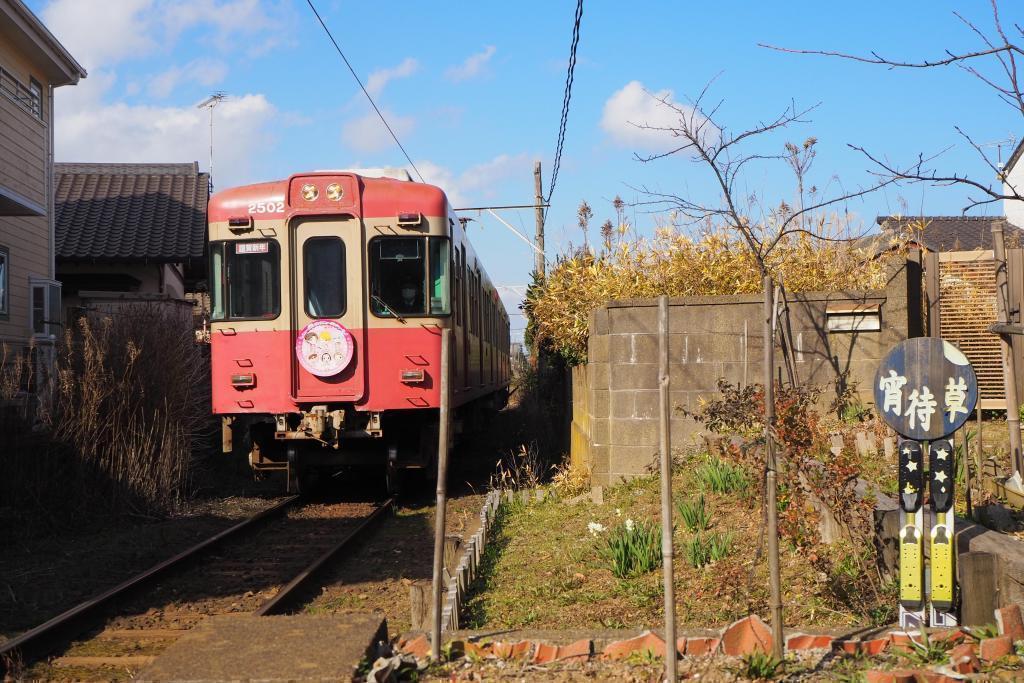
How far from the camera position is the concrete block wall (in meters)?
8.67

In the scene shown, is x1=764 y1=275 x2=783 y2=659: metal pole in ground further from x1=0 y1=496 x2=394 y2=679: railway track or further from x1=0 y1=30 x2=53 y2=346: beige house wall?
x1=0 y1=30 x2=53 y2=346: beige house wall

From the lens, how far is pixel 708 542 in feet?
19.7

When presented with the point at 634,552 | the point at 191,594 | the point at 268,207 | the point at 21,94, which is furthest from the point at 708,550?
the point at 21,94

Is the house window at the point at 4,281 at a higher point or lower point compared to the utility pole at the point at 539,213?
lower

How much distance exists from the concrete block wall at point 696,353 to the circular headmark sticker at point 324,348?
2624mm

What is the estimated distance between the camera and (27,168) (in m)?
15.5

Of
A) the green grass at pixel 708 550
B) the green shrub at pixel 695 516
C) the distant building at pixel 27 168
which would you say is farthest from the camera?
the distant building at pixel 27 168

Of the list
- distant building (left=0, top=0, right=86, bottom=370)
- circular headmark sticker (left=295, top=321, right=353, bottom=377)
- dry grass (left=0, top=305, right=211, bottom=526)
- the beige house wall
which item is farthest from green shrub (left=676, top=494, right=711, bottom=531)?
the beige house wall

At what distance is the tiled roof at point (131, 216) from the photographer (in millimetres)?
20406

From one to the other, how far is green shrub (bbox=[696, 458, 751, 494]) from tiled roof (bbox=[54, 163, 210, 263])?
15.0 meters

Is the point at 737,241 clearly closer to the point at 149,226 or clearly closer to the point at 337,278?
the point at 337,278

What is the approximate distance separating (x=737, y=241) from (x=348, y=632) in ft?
21.4

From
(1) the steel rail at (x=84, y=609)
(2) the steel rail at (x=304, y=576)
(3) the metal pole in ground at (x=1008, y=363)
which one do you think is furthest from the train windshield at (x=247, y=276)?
(3) the metal pole in ground at (x=1008, y=363)

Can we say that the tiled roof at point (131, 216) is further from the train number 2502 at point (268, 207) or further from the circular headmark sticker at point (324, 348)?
the circular headmark sticker at point (324, 348)
